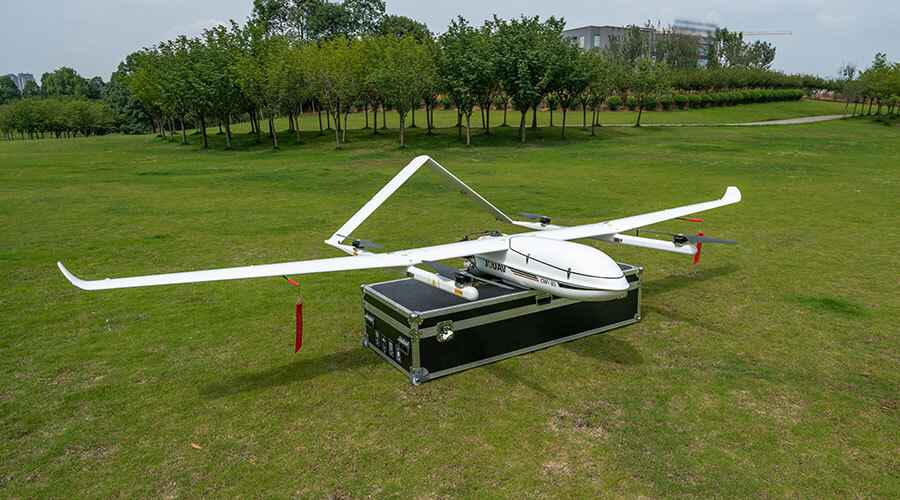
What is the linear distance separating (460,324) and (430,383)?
4.67 feet

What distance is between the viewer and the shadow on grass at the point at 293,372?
11688 millimetres

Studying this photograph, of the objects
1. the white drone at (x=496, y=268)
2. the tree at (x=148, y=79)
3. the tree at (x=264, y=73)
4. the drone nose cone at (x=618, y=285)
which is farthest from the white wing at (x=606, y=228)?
the tree at (x=148, y=79)

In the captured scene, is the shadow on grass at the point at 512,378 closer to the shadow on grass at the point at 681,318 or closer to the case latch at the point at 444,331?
the case latch at the point at 444,331

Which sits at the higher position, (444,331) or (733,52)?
(733,52)

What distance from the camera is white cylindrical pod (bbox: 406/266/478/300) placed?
34.5 feet

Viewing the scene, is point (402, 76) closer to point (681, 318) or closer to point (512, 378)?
point (681, 318)

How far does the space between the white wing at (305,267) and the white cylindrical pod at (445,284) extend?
0.95ft

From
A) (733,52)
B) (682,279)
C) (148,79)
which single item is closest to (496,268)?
(682,279)

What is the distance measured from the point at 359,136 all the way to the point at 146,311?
6414 cm

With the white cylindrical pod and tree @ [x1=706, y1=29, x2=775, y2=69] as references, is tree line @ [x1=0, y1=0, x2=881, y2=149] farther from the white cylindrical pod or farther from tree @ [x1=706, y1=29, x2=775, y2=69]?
tree @ [x1=706, y1=29, x2=775, y2=69]

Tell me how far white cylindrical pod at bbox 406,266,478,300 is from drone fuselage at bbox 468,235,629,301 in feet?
5.31

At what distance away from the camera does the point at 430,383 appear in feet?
38.4

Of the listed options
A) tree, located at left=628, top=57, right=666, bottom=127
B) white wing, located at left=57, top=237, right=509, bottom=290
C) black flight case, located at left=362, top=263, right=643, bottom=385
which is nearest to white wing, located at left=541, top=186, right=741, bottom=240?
black flight case, located at left=362, top=263, right=643, bottom=385

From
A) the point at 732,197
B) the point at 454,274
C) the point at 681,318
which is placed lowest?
the point at 681,318
